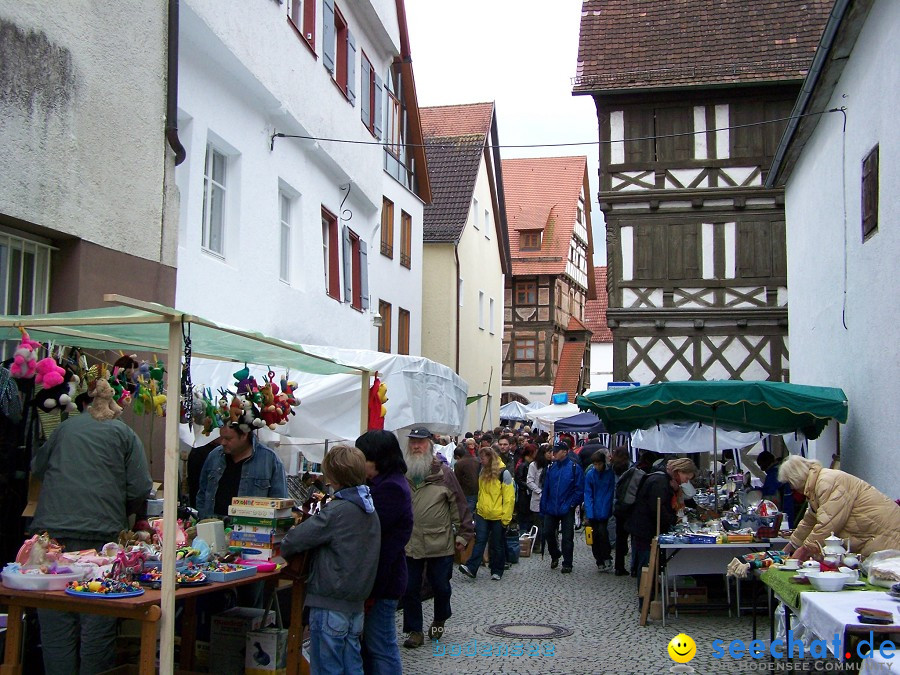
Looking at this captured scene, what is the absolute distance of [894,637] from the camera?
5.11 metres

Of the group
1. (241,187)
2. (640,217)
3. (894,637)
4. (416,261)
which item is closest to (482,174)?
(416,261)

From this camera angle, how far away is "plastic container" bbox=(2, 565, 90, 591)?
5.37 metres

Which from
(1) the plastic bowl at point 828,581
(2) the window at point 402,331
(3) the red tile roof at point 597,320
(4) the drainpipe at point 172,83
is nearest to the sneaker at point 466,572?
(4) the drainpipe at point 172,83

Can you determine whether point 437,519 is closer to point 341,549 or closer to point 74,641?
point 341,549

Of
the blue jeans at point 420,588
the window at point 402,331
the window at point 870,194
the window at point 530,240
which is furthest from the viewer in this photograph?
the window at point 530,240

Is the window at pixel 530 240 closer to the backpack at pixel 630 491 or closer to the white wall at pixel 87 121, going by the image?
the backpack at pixel 630 491

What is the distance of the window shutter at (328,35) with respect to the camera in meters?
14.8

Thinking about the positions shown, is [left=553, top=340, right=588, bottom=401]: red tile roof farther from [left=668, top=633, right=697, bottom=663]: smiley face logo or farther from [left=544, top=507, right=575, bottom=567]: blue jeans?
[left=668, top=633, right=697, bottom=663]: smiley face logo

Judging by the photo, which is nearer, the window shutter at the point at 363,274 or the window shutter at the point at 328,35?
the window shutter at the point at 328,35

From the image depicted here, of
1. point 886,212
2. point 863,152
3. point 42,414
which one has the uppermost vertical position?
point 863,152

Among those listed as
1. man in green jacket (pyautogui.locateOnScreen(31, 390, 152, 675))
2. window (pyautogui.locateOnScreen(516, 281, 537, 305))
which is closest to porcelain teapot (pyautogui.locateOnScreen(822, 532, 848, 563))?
man in green jacket (pyautogui.locateOnScreen(31, 390, 152, 675))

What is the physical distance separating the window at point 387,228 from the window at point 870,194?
43.0 feet

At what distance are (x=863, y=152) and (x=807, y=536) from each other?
6029 millimetres

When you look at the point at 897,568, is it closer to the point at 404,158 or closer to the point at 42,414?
the point at 42,414
